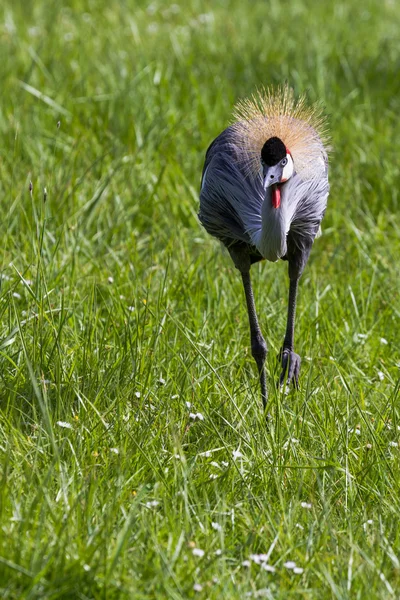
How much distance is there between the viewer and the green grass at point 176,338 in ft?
9.06

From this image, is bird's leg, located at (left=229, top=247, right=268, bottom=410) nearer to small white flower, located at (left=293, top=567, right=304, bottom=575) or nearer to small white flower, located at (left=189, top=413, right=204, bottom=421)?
small white flower, located at (left=189, top=413, right=204, bottom=421)

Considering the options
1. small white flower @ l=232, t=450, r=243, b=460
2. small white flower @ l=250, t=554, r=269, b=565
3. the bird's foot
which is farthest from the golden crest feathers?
small white flower @ l=250, t=554, r=269, b=565

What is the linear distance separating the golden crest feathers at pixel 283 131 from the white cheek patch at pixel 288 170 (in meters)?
0.17

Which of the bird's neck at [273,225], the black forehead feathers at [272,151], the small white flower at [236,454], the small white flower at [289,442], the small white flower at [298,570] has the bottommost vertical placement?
the small white flower at [298,570]

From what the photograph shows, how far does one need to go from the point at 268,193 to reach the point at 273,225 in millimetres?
126

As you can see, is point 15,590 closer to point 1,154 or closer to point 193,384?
point 193,384

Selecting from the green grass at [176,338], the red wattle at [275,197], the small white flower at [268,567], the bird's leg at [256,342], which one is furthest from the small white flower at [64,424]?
the red wattle at [275,197]

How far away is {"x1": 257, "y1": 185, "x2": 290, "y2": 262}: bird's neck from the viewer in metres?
3.59

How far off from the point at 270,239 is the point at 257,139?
526 mm

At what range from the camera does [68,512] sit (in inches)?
108

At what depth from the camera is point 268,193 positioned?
3.61 meters

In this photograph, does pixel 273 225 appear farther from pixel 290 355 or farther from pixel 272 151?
pixel 290 355

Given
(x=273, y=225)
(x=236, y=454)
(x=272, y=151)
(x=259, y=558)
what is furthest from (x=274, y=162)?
(x=259, y=558)

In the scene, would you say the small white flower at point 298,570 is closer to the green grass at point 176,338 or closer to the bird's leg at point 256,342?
the green grass at point 176,338
